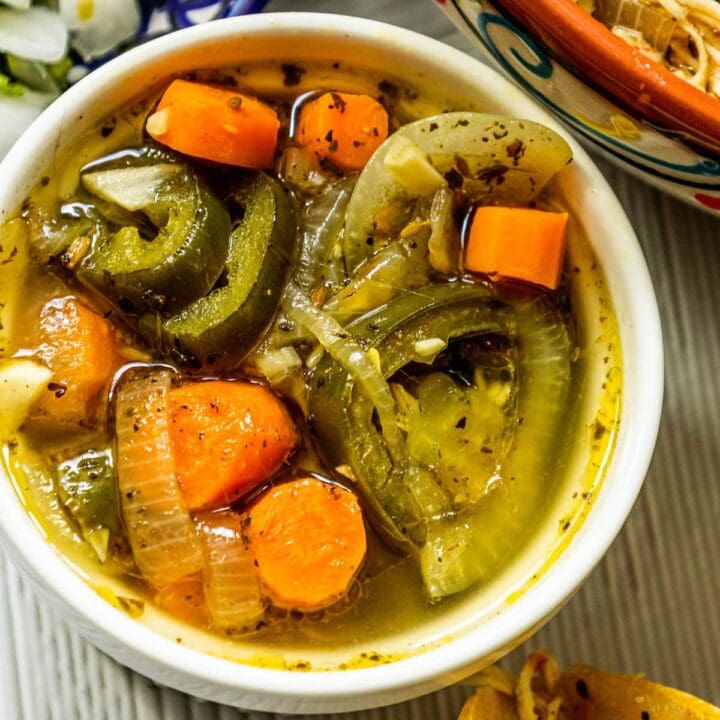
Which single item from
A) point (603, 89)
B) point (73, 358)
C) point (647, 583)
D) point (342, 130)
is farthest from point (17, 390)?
point (647, 583)

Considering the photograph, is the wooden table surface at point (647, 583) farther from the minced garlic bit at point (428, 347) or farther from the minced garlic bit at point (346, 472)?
the minced garlic bit at point (428, 347)

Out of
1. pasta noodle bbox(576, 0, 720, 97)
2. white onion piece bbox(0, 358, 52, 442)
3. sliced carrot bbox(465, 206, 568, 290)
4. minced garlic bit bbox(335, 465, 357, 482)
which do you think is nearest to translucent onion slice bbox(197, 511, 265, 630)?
minced garlic bit bbox(335, 465, 357, 482)

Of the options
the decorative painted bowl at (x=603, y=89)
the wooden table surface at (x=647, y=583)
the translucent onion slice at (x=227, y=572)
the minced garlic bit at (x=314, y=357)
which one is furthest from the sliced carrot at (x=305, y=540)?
the decorative painted bowl at (x=603, y=89)

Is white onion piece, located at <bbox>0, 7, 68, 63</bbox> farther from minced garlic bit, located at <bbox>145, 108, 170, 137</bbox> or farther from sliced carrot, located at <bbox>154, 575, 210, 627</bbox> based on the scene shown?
sliced carrot, located at <bbox>154, 575, 210, 627</bbox>

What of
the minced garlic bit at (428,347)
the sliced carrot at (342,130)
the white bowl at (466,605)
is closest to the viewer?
the white bowl at (466,605)

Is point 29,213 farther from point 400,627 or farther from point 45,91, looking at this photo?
point 400,627

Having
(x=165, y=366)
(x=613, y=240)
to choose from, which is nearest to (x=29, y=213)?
(x=165, y=366)

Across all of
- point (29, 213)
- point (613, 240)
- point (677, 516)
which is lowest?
point (677, 516)
